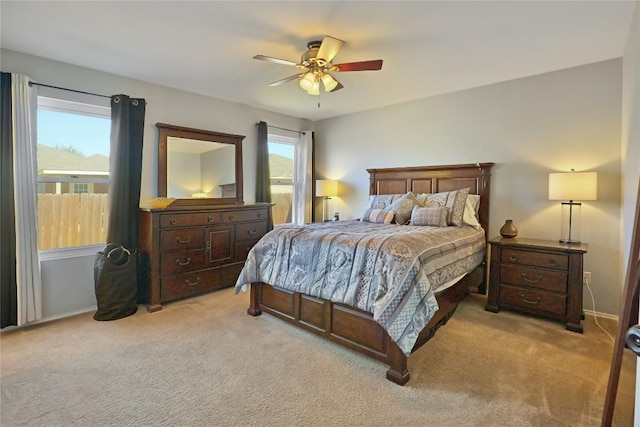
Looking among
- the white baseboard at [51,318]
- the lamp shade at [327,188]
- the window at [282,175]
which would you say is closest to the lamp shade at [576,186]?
the lamp shade at [327,188]

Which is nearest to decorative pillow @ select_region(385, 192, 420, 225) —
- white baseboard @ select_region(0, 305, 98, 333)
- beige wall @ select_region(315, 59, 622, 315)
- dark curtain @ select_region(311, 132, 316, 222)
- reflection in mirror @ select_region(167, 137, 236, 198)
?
beige wall @ select_region(315, 59, 622, 315)

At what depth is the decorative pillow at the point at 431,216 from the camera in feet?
11.1

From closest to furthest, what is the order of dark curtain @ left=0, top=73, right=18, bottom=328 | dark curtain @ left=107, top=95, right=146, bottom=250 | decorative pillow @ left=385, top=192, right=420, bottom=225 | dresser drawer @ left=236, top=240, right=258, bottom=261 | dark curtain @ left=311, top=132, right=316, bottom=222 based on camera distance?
dark curtain @ left=0, top=73, right=18, bottom=328, dark curtain @ left=107, top=95, right=146, bottom=250, decorative pillow @ left=385, top=192, right=420, bottom=225, dresser drawer @ left=236, top=240, right=258, bottom=261, dark curtain @ left=311, top=132, right=316, bottom=222

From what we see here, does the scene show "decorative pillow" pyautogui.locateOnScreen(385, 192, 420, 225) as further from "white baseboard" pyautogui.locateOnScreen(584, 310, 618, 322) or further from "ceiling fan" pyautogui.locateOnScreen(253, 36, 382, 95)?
"white baseboard" pyautogui.locateOnScreen(584, 310, 618, 322)

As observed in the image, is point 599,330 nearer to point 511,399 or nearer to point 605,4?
point 511,399

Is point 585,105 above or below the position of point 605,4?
below

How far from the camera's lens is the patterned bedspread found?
80.3 inches

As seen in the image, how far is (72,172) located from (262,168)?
228cm

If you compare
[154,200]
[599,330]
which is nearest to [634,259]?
[599,330]

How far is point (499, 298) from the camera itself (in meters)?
3.18

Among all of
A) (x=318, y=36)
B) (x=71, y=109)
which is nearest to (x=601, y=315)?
(x=318, y=36)

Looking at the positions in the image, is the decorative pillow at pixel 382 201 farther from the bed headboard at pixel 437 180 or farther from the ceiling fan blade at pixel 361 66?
the ceiling fan blade at pixel 361 66

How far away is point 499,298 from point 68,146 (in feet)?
15.2

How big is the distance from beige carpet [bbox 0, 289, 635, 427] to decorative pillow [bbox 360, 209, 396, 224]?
130 centimetres
